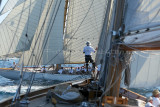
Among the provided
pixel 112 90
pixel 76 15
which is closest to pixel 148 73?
pixel 112 90

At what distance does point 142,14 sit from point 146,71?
3.74m

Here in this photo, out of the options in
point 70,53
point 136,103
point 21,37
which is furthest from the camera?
point 70,53

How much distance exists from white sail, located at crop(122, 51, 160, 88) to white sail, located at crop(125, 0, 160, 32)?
10.9 ft

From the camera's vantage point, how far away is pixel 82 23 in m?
21.2

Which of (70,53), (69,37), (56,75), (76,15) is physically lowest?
(56,75)

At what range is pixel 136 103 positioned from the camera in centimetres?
552

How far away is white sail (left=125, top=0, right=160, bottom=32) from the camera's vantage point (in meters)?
4.37

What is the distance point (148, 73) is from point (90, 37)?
573 inches

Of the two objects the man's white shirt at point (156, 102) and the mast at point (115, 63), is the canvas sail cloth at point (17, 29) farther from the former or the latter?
the man's white shirt at point (156, 102)

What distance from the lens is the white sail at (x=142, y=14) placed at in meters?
4.37

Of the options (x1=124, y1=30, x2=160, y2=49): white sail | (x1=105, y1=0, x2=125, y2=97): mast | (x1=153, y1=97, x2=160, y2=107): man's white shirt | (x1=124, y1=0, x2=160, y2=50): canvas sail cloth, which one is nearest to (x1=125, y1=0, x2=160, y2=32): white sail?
(x1=124, y1=0, x2=160, y2=50): canvas sail cloth

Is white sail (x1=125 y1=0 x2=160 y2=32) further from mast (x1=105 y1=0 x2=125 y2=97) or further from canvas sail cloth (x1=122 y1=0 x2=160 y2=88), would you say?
mast (x1=105 y1=0 x2=125 y2=97)

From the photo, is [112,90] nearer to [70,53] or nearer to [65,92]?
[65,92]

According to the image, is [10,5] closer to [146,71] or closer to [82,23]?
[82,23]
